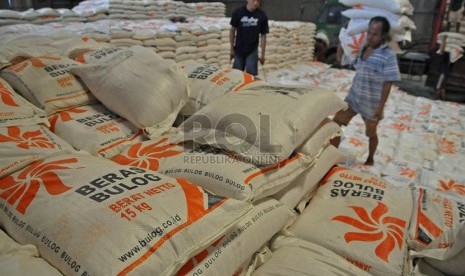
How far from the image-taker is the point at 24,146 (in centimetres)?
127

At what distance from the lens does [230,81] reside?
74.5 inches

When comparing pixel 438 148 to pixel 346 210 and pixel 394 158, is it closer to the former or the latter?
pixel 394 158

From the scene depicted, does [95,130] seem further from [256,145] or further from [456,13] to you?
[456,13]

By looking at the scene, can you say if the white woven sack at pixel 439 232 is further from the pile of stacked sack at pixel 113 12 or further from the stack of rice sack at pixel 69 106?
the pile of stacked sack at pixel 113 12

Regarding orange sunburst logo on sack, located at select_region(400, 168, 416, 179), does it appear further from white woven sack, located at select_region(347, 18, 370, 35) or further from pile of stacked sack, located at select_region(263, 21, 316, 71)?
pile of stacked sack, located at select_region(263, 21, 316, 71)

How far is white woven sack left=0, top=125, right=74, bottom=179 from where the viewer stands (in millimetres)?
1166

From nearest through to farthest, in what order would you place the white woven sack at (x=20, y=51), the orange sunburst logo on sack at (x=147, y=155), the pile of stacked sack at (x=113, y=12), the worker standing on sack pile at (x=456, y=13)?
the orange sunburst logo on sack at (x=147, y=155)
the white woven sack at (x=20, y=51)
the pile of stacked sack at (x=113, y=12)
the worker standing on sack pile at (x=456, y=13)

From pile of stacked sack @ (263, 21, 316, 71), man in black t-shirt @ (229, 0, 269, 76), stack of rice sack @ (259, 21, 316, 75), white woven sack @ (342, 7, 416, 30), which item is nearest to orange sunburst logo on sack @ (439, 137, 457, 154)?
white woven sack @ (342, 7, 416, 30)

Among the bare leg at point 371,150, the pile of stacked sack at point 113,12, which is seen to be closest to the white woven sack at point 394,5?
the bare leg at point 371,150

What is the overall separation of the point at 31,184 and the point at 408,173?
95.8 inches

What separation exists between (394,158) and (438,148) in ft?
1.91

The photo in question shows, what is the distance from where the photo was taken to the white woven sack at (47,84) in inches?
64.8

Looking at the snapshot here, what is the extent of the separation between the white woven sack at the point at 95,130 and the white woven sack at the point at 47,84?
5 cm

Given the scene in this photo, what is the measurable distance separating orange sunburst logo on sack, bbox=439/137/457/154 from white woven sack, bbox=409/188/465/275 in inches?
68.4
